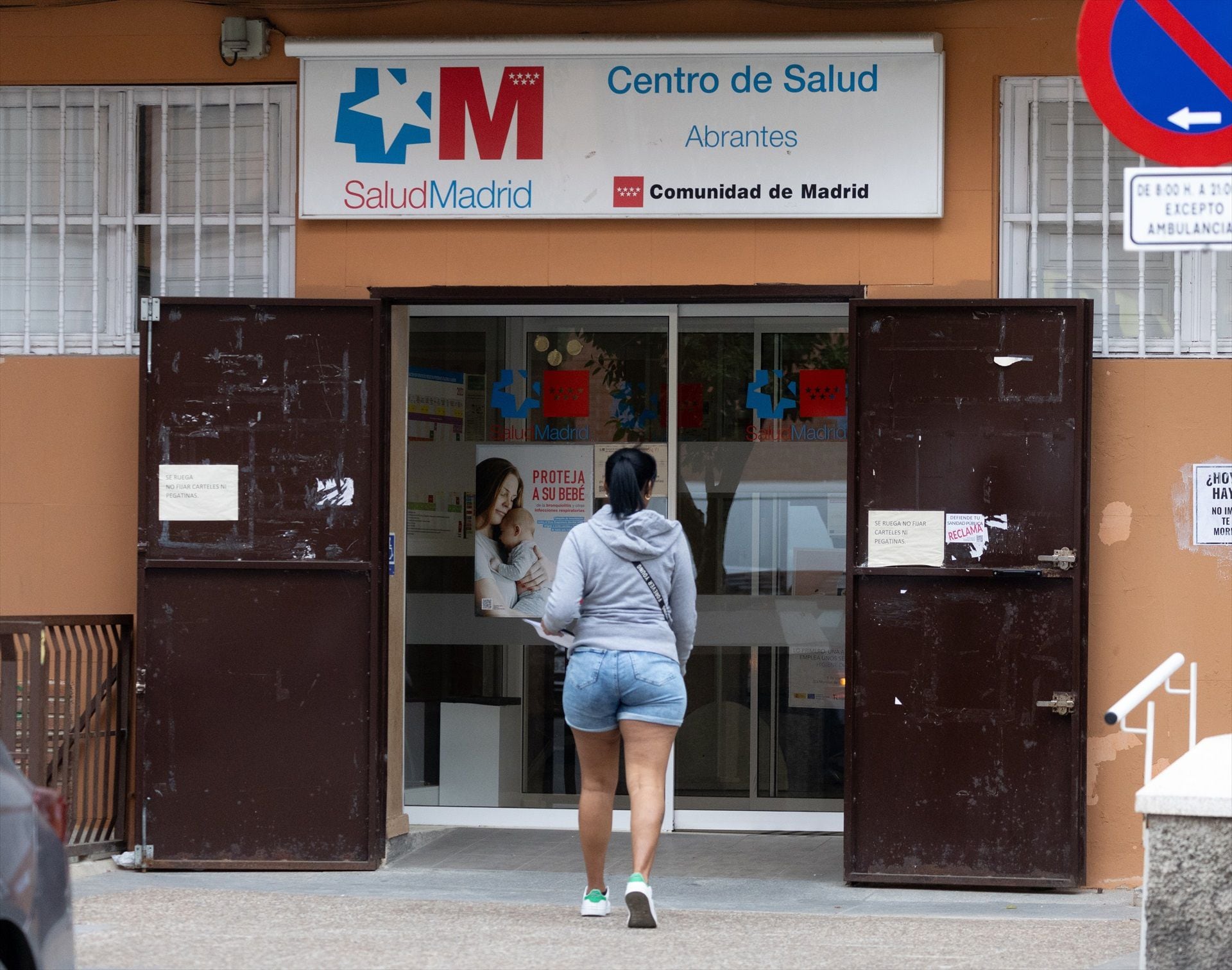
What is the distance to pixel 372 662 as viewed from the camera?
7.69 meters

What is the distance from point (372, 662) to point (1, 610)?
190cm

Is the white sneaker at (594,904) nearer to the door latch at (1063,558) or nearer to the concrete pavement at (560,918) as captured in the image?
the concrete pavement at (560,918)

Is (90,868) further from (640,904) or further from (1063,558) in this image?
(1063,558)

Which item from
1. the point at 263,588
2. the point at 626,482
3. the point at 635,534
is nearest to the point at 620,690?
the point at 635,534

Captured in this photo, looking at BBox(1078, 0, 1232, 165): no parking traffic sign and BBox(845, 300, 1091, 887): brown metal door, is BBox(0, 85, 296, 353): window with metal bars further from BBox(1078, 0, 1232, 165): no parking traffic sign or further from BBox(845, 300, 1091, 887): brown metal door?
BBox(1078, 0, 1232, 165): no parking traffic sign

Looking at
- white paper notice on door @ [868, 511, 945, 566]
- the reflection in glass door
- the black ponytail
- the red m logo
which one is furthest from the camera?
the reflection in glass door

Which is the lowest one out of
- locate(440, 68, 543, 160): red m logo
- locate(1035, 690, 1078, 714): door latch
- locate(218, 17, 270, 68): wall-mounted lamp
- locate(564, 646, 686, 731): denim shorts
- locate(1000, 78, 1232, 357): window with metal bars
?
locate(1035, 690, 1078, 714): door latch

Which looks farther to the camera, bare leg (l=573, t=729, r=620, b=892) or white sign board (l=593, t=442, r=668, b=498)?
white sign board (l=593, t=442, r=668, b=498)

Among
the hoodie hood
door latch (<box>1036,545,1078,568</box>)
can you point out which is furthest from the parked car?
door latch (<box>1036,545,1078,568</box>)

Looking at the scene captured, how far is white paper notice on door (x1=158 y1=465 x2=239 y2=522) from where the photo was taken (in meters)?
7.75

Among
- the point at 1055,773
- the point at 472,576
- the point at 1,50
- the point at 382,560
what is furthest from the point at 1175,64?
the point at 1,50

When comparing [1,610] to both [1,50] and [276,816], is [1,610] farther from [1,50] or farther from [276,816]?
[1,50]

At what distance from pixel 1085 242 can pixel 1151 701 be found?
212 cm

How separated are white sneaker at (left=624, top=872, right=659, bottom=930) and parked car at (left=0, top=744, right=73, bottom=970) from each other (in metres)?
2.41
